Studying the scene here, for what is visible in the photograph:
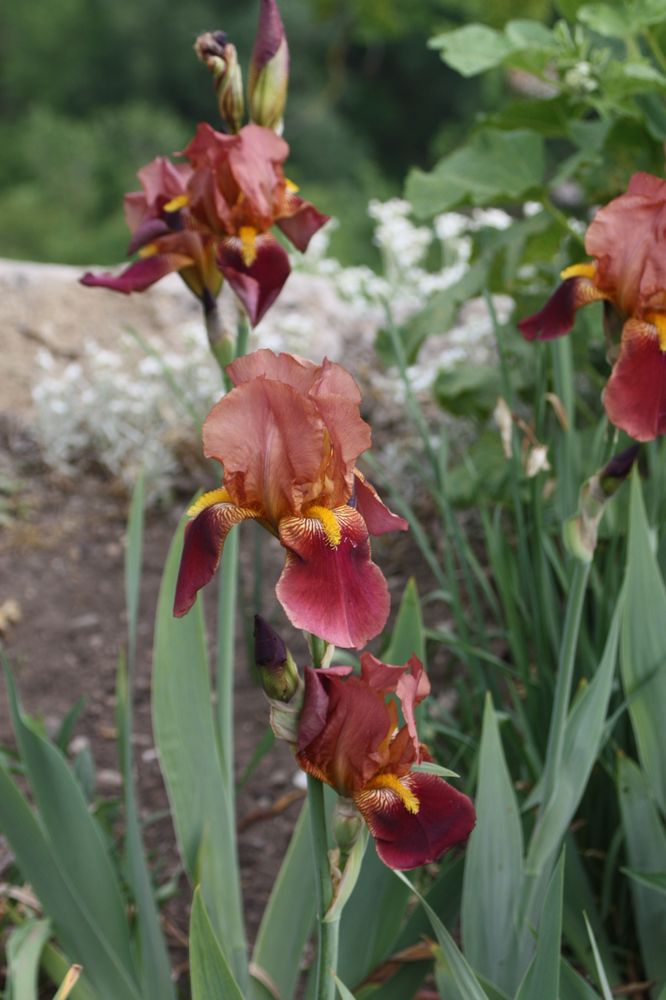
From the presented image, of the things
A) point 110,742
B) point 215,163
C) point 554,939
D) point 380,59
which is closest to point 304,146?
point 380,59

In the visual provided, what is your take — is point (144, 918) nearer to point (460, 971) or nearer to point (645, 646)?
point (460, 971)

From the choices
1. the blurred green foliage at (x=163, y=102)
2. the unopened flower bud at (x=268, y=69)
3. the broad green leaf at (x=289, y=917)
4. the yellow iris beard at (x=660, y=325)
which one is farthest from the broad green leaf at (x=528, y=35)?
the blurred green foliage at (x=163, y=102)

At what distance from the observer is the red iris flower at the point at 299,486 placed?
29.8 inches

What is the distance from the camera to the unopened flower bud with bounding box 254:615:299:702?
2.54 ft

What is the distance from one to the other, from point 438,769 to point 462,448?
1600mm

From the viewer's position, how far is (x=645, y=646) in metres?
1.28

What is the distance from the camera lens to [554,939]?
2.97 ft

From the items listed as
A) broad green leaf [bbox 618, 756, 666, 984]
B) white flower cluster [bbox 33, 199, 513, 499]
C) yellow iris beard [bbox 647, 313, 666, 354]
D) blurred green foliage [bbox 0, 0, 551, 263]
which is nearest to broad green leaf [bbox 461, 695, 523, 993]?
broad green leaf [bbox 618, 756, 666, 984]

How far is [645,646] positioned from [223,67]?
2.60 feet

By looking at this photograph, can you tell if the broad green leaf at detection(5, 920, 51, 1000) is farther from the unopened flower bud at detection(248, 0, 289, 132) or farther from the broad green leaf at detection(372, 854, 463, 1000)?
the unopened flower bud at detection(248, 0, 289, 132)

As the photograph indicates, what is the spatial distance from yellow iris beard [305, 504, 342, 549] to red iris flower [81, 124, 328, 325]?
37 cm

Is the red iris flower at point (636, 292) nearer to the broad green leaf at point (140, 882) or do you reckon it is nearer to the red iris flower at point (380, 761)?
the red iris flower at point (380, 761)

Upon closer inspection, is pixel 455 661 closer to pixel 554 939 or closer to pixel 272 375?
pixel 554 939

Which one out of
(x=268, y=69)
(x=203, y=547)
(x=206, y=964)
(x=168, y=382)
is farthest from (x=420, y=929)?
(x=168, y=382)
